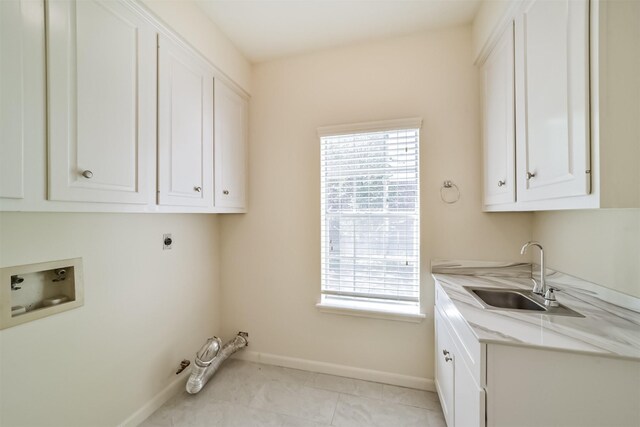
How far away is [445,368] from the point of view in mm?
1491

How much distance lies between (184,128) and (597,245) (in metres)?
2.47

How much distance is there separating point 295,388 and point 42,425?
140cm

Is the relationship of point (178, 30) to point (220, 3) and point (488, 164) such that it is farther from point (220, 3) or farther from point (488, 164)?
point (488, 164)

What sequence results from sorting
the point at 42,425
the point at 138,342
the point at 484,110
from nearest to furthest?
the point at 42,425, the point at 138,342, the point at 484,110

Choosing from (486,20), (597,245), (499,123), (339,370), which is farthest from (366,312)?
(486,20)

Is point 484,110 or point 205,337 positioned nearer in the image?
point 484,110

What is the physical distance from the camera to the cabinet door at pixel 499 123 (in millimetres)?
1380

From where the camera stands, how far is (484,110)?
1723mm

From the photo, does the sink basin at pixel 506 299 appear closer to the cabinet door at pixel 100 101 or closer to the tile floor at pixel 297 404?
the tile floor at pixel 297 404

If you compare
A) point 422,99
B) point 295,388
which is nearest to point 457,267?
point 422,99

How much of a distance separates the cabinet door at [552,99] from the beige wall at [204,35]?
1.94 metres

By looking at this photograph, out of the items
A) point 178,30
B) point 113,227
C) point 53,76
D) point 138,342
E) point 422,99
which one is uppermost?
point 178,30

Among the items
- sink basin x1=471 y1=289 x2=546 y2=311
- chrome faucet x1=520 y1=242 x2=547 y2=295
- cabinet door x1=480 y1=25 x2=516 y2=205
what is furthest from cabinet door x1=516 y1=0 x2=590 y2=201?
sink basin x1=471 y1=289 x2=546 y2=311

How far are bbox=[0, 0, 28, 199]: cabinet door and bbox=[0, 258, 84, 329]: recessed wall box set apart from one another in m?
0.52
